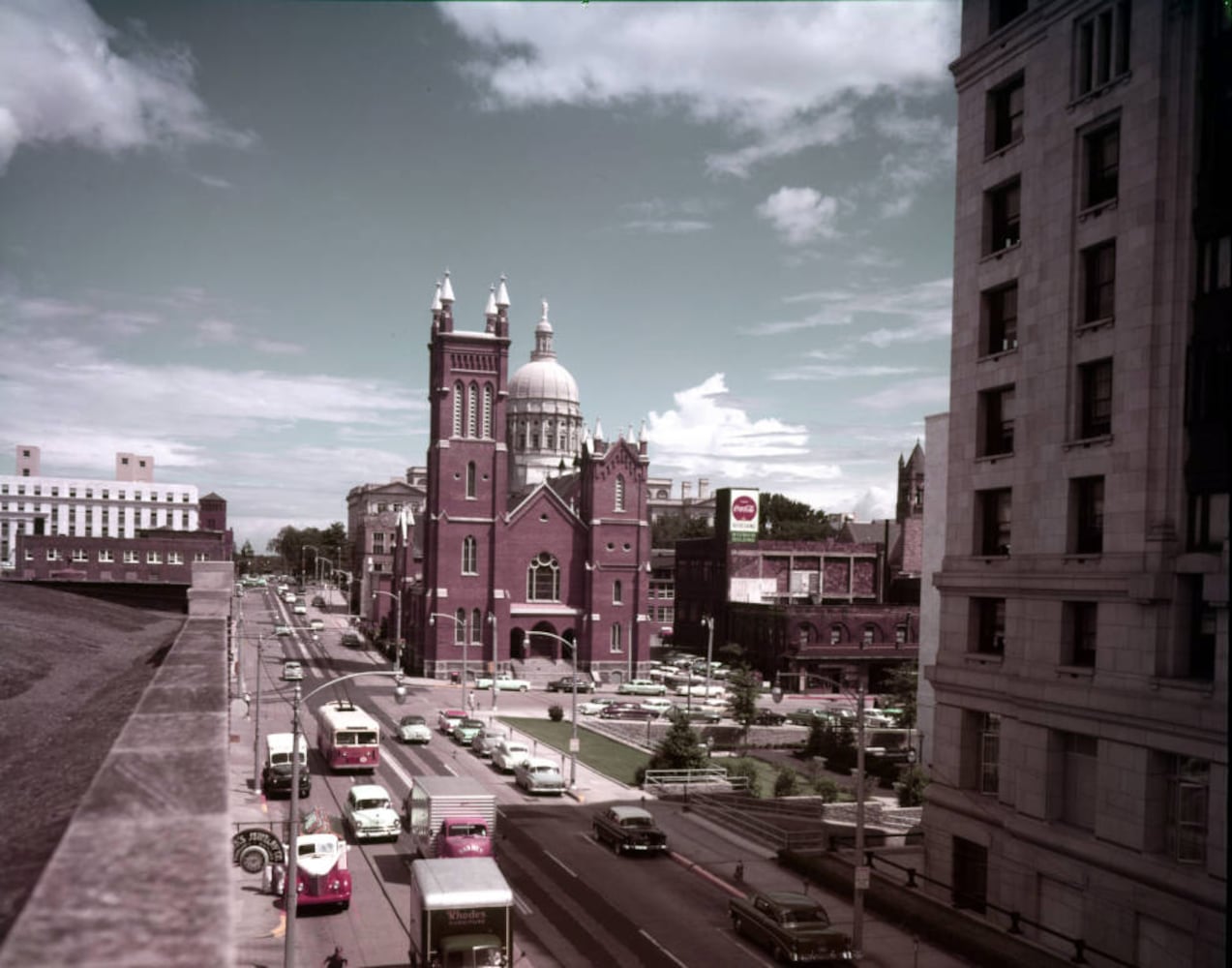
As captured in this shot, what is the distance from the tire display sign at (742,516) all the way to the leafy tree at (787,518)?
226ft

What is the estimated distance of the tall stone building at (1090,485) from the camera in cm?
2030

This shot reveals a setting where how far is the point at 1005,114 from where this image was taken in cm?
2734

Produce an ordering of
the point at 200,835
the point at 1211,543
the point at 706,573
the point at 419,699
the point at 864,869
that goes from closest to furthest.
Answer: the point at 200,835
the point at 1211,543
the point at 864,869
the point at 419,699
the point at 706,573

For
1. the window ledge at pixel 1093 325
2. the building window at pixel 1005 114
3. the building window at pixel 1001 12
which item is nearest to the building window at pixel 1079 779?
the window ledge at pixel 1093 325

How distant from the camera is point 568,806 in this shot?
137 feet

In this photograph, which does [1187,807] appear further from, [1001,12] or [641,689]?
[641,689]

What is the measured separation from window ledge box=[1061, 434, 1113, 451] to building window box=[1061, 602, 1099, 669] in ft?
11.5

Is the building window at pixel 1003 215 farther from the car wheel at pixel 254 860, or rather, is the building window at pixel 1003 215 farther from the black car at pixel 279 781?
the black car at pixel 279 781

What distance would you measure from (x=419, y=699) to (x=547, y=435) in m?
85.4

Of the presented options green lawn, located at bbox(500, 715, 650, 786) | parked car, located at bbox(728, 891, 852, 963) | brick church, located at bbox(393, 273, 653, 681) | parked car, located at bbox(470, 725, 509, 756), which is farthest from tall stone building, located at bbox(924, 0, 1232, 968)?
brick church, located at bbox(393, 273, 653, 681)

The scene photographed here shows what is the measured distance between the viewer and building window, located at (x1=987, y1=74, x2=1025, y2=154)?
26750 millimetres

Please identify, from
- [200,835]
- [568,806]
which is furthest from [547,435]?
[200,835]

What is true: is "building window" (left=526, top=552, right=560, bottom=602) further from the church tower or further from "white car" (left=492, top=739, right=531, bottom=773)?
"white car" (left=492, top=739, right=531, bottom=773)

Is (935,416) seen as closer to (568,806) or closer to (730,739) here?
(730,739)
